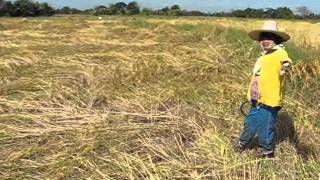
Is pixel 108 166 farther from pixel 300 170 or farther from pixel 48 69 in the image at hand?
pixel 48 69

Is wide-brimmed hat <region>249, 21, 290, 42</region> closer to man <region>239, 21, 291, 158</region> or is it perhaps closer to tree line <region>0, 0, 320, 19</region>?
man <region>239, 21, 291, 158</region>

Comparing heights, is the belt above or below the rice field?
above

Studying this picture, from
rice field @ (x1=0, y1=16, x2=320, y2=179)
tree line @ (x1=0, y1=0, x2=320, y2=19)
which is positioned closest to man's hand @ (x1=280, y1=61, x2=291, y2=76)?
rice field @ (x1=0, y1=16, x2=320, y2=179)

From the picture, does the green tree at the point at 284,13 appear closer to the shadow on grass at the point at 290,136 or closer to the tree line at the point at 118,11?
the tree line at the point at 118,11

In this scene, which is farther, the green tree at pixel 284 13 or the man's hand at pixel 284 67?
the green tree at pixel 284 13

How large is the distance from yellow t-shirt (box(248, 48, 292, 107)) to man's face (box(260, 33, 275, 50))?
3.2 inches

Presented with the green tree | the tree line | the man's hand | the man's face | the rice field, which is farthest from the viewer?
the green tree

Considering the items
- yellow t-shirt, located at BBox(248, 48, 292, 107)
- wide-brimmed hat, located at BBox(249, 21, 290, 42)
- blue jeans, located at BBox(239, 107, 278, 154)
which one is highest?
wide-brimmed hat, located at BBox(249, 21, 290, 42)

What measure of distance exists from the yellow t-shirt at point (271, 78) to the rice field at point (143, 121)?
18.5 inches

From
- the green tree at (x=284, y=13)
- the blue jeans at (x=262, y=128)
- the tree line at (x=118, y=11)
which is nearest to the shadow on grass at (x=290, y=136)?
A: the blue jeans at (x=262, y=128)

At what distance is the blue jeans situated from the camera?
495cm

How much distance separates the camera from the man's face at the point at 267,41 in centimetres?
504

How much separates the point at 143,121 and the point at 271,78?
1447 millimetres

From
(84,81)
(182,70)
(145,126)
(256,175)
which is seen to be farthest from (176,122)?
(182,70)
